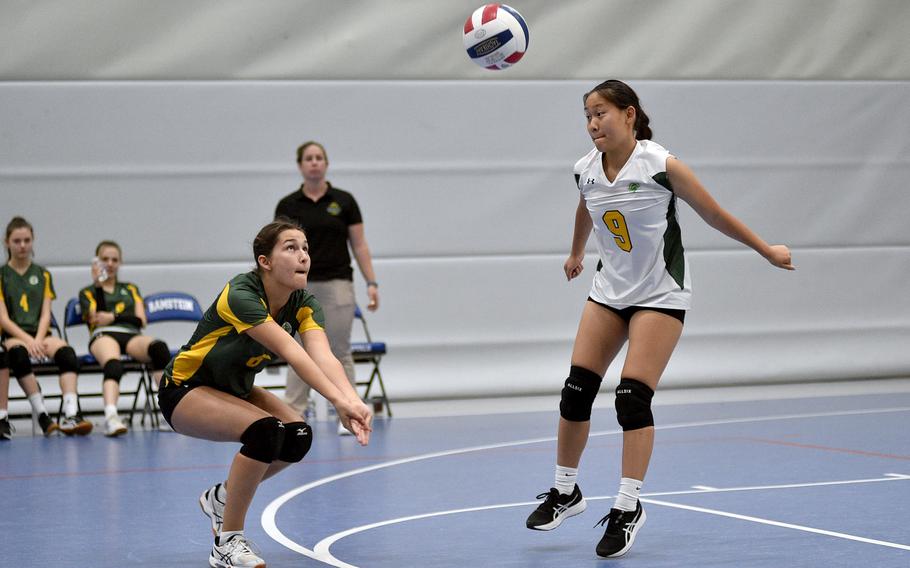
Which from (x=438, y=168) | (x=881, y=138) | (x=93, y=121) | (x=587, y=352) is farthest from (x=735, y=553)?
(x=881, y=138)

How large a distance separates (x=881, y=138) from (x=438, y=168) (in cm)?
462

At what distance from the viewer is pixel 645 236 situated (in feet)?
13.5

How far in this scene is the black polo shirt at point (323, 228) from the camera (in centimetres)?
774

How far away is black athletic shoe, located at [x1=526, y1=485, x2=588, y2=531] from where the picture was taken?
4.17 meters

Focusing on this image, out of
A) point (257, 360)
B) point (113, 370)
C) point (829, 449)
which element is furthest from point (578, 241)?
point (113, 370)

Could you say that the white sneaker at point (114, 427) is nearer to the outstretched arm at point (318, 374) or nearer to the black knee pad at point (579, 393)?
the outstretched arm at point (318, 374)

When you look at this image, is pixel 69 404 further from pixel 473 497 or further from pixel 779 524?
pixel 779 524

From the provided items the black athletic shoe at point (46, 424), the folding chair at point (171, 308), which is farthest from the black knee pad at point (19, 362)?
the folding chair at point (171, 308)

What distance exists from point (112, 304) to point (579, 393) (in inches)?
212

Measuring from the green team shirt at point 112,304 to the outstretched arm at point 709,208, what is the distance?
562cm

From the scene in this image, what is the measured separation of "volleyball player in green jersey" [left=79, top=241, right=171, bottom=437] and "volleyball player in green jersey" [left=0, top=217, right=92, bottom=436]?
0.25 meters

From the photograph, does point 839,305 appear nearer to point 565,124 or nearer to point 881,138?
point 881,138

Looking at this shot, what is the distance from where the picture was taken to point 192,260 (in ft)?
33.4

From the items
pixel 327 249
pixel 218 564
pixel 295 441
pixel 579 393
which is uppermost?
pixel 327 249
